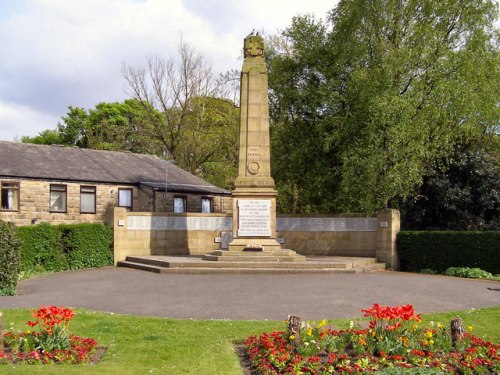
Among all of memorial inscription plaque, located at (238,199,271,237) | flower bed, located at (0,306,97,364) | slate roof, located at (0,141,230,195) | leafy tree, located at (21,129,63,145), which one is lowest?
flower bed, located at (0,306,97,364)

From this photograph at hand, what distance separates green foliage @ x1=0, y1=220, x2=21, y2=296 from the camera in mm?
14430

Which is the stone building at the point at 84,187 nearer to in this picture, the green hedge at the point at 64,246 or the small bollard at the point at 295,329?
the green hedge at the point at 64,246

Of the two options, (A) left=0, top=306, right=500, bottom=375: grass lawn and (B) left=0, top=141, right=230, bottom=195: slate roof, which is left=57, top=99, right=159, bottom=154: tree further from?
(A) left=0, top=306, right=500, bottom=375: grass lawn

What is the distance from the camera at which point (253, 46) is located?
2177cm

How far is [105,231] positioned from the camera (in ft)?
76.5

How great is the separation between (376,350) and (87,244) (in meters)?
17.0

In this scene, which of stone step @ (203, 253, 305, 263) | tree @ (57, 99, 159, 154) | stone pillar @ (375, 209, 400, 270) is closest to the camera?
stone step @ (203, 253, 305, 263)

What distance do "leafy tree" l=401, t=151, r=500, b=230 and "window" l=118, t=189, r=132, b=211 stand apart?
1612 centimetres

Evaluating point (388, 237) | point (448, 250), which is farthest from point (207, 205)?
point (448, 250)

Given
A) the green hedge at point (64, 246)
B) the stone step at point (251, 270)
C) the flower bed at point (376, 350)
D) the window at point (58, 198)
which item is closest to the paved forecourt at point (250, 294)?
the stone step at point (251, 270)

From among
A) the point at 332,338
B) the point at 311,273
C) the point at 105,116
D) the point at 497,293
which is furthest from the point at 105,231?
the point at 105,116

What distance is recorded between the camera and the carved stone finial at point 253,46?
21734mm

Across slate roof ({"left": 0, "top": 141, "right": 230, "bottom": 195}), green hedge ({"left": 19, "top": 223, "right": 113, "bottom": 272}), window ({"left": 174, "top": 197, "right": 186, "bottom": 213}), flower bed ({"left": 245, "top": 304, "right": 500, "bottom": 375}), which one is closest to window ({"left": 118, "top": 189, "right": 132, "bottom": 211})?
slate roof ({"left": 0, "top": 141, "right": 230, "bottom": 195})

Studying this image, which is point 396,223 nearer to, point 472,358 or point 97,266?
point 97,266
